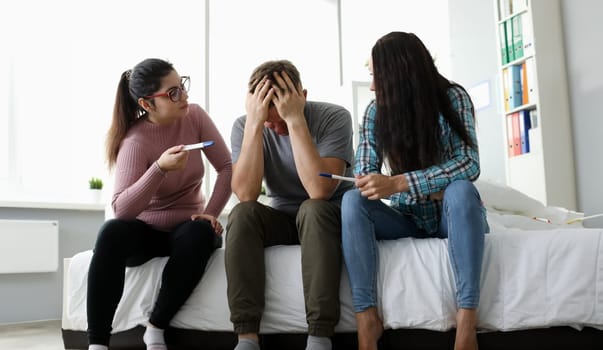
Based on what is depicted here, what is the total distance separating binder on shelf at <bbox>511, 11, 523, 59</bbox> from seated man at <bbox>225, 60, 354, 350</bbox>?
173 cm

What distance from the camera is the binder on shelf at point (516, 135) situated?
3.16 m

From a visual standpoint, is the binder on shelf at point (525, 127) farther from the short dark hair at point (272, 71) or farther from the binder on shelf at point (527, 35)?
the short dark hair at point (272, 71)

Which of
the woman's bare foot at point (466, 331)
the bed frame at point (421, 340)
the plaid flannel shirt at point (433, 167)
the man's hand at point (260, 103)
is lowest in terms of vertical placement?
the bed frame at point (421, 340)

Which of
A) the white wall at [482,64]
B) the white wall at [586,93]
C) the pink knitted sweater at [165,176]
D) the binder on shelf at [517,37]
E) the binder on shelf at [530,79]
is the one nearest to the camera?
the pink knitted sweater at [165,176]

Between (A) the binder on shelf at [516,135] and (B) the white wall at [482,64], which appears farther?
(B) the white wall at [482,64]

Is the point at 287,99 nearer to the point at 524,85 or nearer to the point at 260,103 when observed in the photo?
the point at 260,103

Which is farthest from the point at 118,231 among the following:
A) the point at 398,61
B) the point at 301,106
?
the point at 398,61

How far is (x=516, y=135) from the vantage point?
10.4ft

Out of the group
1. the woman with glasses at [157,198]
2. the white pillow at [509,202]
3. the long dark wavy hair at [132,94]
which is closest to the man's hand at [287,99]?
the woman with glasses at [157,198]

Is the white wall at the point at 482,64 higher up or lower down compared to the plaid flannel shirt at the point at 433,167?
higher up

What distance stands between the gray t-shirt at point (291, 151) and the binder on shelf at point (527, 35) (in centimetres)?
165

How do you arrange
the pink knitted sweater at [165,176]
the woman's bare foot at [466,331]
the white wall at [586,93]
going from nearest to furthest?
the woman's bare foot at [466,331], the pink knitted sweater at [165,176], the white wall at [586,93]

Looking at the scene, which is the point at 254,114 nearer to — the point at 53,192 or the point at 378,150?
the point at 378,150

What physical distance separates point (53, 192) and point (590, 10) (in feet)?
9.73
